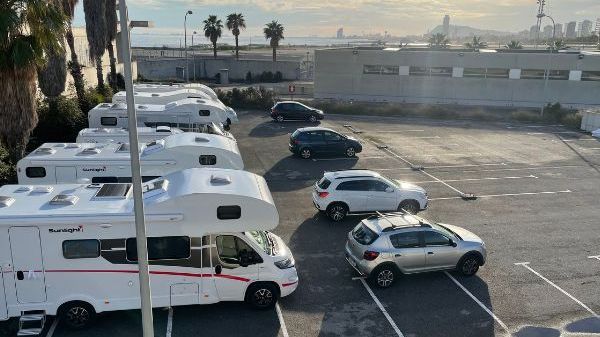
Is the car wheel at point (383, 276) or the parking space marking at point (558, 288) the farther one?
the car wheel at point (383, 276)

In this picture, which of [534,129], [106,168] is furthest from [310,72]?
[106,168]

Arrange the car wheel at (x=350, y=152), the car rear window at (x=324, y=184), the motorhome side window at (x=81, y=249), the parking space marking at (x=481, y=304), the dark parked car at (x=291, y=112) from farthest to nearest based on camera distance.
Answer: the dark parked car at (x=291, y=112) → the car wheel at (x=350, y=152) → the car rear window at (x=324, y=184) → the parking space marking at (x=481, y=304) → the motorhome side window at (x=81, y=249)

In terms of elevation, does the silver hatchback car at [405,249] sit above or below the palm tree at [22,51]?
below

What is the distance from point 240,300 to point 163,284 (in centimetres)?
183

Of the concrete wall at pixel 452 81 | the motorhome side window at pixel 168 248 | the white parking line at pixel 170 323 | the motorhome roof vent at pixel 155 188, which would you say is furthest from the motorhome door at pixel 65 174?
the concrete wall at pixel 452 81

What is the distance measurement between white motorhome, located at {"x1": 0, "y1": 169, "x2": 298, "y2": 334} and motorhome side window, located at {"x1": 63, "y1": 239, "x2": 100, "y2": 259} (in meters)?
0.02

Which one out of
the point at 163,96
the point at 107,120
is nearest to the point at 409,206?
the point at 107,120

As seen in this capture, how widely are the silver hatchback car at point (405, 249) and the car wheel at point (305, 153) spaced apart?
1205 cm

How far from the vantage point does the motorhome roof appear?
10.5m

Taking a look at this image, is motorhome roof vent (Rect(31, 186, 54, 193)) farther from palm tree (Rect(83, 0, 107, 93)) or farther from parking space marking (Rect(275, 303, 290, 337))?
palm tree (Rect(83, 0, 107, 93))

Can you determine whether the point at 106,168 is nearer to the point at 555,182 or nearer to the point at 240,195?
the point at 240,195

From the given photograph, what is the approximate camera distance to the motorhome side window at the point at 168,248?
10.9 m

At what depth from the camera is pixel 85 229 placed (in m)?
10.5

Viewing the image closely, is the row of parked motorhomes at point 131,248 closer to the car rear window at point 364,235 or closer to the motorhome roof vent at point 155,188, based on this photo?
the motorhome roof vent at point 155,188
